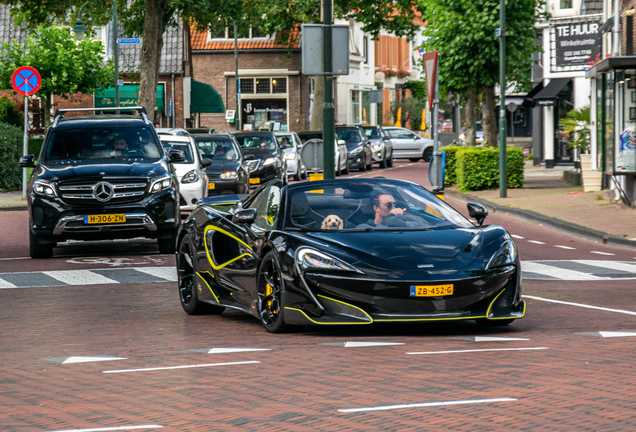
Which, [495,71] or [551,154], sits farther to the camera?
[551,154]

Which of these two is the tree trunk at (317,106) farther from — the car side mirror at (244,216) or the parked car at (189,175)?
the car side mirror at (244,216)

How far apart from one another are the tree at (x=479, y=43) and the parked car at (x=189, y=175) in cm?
1248

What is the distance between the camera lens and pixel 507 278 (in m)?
8.70

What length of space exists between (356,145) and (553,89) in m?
7.61

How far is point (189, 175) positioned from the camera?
22281 millimetres

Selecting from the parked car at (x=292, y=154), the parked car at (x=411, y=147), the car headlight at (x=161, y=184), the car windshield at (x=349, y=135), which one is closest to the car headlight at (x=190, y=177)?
the car headlight at (x=161, y=184)

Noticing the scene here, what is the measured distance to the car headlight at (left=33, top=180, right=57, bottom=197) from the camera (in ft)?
51.2

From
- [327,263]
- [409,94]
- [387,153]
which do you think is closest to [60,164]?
[327,263]

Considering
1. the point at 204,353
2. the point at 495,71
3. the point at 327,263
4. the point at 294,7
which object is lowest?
the point at 204,353

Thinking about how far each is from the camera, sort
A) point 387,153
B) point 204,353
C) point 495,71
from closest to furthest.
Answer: point 204,353, point 495,71, point 387,153

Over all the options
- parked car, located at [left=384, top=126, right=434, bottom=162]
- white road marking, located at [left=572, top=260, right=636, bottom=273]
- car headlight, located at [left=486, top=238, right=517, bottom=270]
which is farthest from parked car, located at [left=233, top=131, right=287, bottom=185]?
car headlight, located at [left=486, top=238, right=517, bottom=270]

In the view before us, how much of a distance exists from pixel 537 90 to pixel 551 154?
8.41 ft

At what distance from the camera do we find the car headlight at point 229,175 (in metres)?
25.6

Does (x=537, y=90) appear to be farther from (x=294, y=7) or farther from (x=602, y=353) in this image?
(x=602, y=353)
